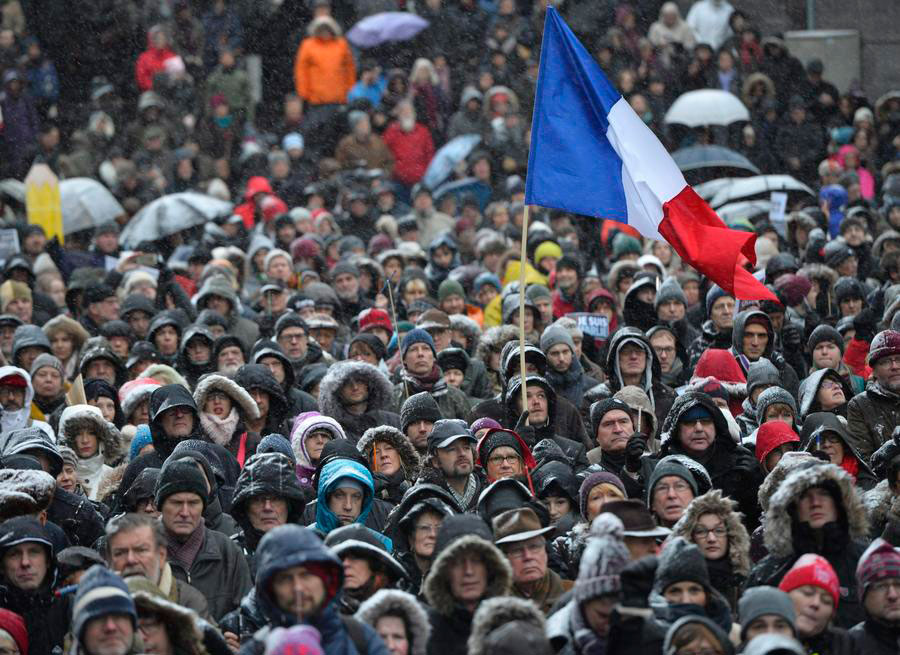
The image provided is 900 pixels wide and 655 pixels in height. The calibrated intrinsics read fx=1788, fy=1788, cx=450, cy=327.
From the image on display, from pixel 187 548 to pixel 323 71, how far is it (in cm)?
1551

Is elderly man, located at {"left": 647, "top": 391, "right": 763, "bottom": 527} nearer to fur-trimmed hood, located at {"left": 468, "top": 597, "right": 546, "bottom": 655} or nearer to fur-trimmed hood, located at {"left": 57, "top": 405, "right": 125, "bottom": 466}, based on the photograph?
fur-trimmed hood, located at {"left": 468, "top": 597, "right": 546, "bottom": 655}

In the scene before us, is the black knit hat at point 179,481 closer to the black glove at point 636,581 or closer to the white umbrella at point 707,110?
the black glove at point 636,581

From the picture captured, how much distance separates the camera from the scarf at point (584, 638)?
267 inches

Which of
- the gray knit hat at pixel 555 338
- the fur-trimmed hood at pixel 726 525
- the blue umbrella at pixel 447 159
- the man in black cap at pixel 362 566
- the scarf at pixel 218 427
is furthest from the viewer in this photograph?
the blue umbrella at pixel 447 159

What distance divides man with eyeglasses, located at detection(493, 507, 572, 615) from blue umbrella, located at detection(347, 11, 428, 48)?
53.5 ft

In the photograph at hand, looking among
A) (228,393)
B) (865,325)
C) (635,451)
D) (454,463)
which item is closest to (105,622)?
(454,463)

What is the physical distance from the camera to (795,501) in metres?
8.20

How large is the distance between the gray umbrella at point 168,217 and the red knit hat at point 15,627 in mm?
10565

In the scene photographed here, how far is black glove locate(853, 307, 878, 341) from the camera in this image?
43.7 feet

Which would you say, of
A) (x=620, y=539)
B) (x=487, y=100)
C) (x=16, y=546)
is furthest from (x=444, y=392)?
(x=487, y=100)

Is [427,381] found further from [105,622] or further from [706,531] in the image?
[105,622]

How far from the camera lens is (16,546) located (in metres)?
8.13

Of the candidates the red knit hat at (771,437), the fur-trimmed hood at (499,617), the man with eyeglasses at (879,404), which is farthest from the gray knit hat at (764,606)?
the man with eyeglasses at (879,404)

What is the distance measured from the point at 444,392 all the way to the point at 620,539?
516cm
